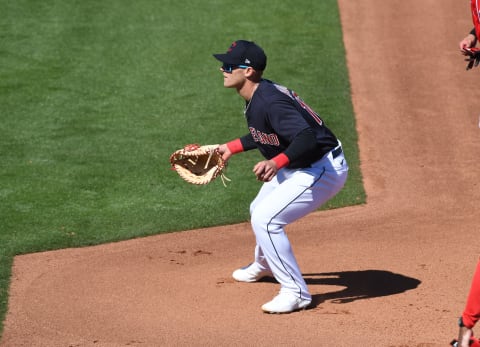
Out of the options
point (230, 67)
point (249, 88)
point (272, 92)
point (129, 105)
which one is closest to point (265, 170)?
point (272, 92)

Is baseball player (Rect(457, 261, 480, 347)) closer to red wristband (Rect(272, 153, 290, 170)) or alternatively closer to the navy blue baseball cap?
red wristband (Rect(272, 153, 290, 170))

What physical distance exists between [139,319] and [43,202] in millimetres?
3146

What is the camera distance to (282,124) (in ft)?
19.5

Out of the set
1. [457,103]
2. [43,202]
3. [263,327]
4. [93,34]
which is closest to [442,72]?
[457,103]

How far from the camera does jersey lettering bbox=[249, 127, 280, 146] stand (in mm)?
6094

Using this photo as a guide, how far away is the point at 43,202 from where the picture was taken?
8.86 meters

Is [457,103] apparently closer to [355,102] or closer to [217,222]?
[355,102]

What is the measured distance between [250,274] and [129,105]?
17.1 ft

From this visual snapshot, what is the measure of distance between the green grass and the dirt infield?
356 millimetres

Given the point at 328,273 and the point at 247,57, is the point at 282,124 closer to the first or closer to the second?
the point at 247,57

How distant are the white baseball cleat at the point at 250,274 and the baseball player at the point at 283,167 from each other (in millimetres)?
456

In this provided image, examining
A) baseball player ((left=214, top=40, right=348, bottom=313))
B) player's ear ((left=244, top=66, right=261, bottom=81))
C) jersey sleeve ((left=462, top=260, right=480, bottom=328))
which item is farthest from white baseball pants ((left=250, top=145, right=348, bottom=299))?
jersey sleeve ((left=462, top=260, right=480, bottom=328))

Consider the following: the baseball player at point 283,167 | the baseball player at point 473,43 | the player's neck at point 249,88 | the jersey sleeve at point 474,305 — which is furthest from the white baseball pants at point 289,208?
the jersey sleeve at point 474,305

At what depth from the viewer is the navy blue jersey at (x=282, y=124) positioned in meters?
5.92
